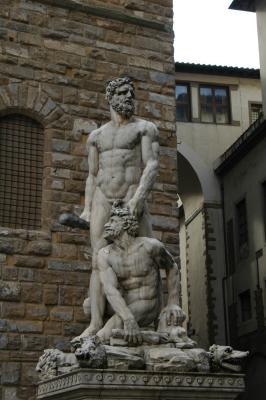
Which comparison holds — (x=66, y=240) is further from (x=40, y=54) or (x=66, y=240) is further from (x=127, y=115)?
(x=127, y=115)

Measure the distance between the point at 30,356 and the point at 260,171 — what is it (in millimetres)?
13575

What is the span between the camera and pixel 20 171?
10.7m

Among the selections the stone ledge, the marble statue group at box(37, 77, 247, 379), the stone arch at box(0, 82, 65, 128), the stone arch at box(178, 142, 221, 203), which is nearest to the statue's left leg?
the marble statue group at box(37, 77, 247, 379)

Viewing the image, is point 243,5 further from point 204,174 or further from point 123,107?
point 123,107

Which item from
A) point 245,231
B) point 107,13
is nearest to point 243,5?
point 245,231

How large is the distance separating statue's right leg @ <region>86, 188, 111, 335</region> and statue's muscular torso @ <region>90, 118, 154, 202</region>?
104mm

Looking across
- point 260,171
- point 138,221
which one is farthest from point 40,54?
point 260,171

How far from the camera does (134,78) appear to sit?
38.8 feet

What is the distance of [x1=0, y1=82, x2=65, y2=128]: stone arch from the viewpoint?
1067cm

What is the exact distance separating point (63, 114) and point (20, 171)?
116cm

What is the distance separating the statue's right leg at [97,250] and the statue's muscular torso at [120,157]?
4.1 inches

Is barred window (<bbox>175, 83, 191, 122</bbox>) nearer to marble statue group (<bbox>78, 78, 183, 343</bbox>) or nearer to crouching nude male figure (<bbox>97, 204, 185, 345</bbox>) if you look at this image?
marble statue group (<bbox>78, 78, 183, 343</bbox>)

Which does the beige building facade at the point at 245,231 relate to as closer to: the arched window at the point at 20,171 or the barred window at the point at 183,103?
the barred window at the point at 183,103

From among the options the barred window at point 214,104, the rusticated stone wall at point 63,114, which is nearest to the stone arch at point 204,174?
the barred window at point 214,104
